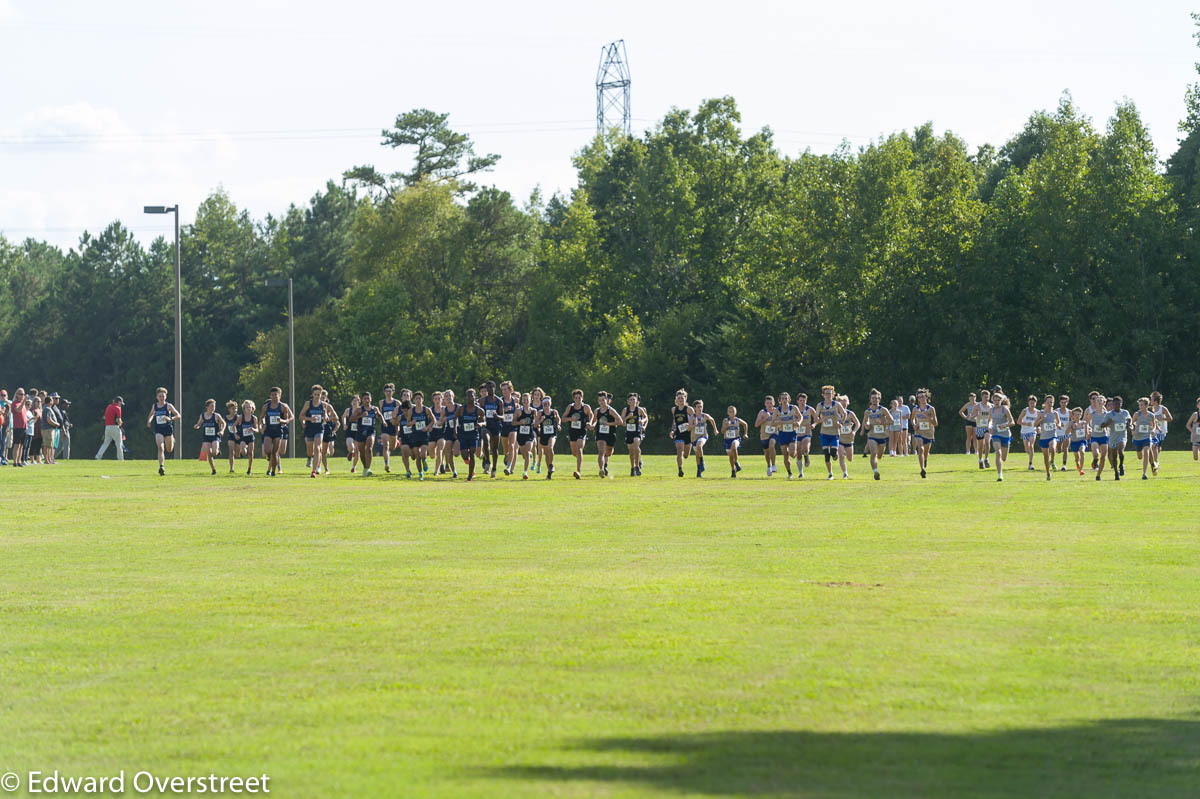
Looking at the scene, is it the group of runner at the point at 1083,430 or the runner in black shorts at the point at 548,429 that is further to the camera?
the runner in black shorts at the point at 548,429

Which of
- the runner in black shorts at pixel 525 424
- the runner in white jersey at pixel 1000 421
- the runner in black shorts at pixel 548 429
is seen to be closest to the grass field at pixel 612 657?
the runner in white jersey at pixel 1000 421

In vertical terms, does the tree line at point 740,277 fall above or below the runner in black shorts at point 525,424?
above

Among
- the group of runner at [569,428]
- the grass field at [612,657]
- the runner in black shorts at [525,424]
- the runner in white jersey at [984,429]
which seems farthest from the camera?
the runner in white jersey at [984,429]

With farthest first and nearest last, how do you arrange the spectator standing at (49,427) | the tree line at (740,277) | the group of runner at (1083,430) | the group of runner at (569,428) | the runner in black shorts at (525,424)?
the tree line at (740,277) < the spectator standing at (49,427) < the runner in black shorts at (525,424) < the group of runner at (569,428) < the group of runner at (1083,430)

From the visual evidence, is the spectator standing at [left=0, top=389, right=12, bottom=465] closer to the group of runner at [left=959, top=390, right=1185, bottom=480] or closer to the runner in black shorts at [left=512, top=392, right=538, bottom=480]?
the runner in black shorts at [left=512, top=392, right=538, bottom=480]

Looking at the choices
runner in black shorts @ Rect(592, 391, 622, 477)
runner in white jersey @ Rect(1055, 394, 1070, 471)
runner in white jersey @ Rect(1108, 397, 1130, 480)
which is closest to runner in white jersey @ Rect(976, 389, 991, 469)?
runner in white jersey @ Rect(1055, 394, 1070, 471)

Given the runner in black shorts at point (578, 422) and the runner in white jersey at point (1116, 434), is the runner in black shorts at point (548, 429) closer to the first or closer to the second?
the runner in black shorts at point (578, 422)

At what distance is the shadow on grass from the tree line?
5871 cm

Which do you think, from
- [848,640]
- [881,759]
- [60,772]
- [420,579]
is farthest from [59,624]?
[881,759]

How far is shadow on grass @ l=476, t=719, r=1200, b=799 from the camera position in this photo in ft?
22.1

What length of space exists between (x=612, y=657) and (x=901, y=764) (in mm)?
3064

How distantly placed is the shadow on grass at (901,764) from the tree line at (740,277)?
58.7 meters

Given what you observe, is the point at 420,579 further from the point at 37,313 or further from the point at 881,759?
the point at 37,313

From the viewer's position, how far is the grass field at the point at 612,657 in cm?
712
